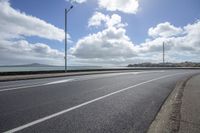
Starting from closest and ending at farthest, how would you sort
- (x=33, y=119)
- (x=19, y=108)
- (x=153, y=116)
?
(x=33, y=119)
(x=153, y=116)
(x=19, y=108)

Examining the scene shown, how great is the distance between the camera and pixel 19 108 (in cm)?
731

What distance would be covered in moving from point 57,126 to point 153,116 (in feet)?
9.48

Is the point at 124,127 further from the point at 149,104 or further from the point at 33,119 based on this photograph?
the point at 149,104

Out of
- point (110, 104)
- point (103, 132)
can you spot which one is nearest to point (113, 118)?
point (103, 132)

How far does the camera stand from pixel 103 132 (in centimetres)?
511

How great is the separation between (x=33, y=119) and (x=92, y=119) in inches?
61.0

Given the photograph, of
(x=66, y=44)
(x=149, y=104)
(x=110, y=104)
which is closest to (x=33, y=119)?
(x=110, y=104)

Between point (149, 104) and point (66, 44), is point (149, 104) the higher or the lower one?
the lower one

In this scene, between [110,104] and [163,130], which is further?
[110,104]

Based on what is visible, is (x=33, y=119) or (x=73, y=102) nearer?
(x=33, y=119)

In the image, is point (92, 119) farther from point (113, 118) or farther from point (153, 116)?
point (153, 116)

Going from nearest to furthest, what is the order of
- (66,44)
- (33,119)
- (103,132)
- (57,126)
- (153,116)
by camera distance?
(103,132) → (57,126) → (33,119) → (153,116) → (66,44)

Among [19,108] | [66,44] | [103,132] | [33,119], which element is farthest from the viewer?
[66,44]

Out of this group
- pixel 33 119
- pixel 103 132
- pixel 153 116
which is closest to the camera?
pixel 103 132
